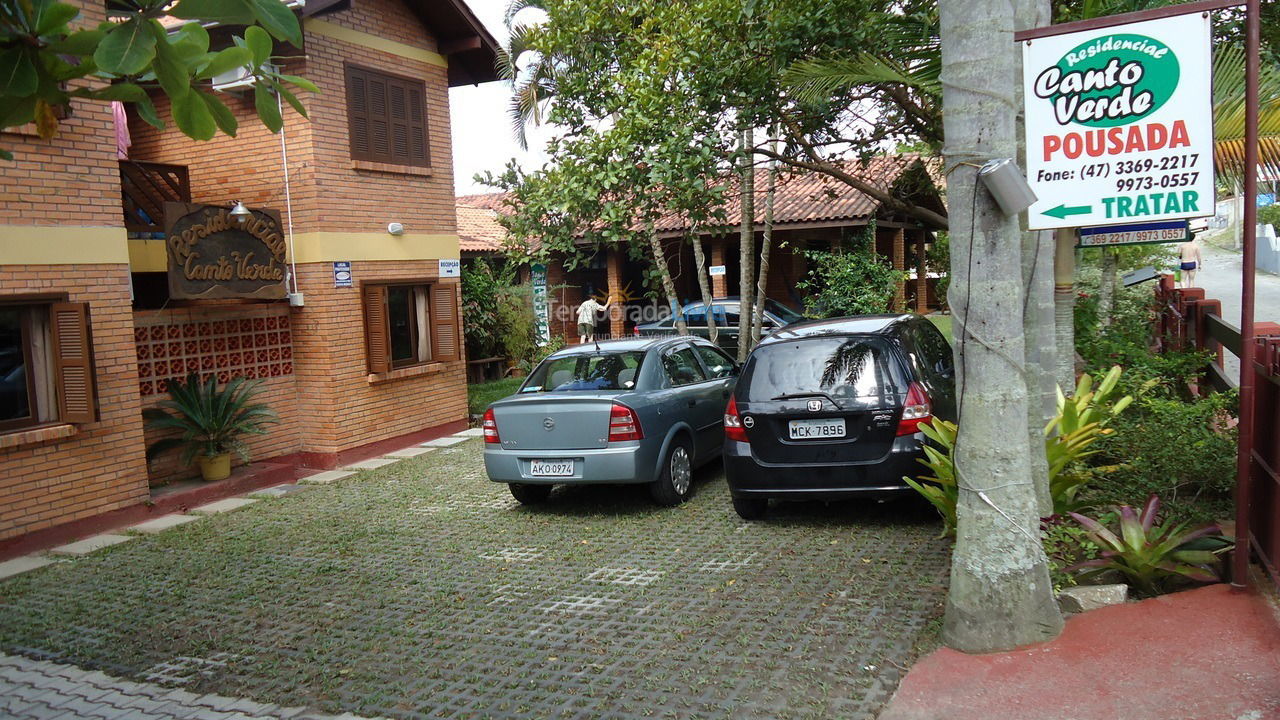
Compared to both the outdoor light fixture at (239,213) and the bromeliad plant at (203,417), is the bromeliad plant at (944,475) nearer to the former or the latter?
the bromeliad plant at (203,417)

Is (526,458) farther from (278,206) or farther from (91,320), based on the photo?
(278,206)

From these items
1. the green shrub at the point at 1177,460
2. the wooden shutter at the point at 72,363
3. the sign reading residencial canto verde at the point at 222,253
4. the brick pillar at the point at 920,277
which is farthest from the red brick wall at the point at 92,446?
the brick pillar at the point at 920,277

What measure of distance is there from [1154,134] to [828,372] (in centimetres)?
296

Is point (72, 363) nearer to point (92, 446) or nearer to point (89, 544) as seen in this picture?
point (92, 446)

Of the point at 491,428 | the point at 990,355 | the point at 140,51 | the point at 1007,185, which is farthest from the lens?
the point at 491,428

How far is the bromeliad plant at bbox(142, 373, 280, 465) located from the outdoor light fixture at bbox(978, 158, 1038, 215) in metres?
8.58

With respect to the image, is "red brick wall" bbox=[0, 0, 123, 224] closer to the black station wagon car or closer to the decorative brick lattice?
the decorative brick lattice

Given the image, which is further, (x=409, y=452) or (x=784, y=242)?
(x=784, y=242)

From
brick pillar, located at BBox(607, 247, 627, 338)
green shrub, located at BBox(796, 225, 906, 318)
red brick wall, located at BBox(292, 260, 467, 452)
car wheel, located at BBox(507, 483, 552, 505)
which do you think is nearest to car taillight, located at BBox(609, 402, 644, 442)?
car wheel, located at BBox(507, 483, 552, 505)

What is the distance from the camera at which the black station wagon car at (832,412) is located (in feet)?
23.0

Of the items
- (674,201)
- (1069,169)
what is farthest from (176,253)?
(1069,169)

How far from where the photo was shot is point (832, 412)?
23.4 ft

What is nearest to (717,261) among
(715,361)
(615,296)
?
(615,296)

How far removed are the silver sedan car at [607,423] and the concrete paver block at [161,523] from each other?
3.16 m
